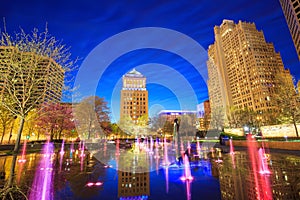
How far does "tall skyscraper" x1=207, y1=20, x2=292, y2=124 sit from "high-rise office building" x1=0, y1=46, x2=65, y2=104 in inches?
3487

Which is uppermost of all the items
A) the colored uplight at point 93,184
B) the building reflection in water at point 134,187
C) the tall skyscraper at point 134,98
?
the tall skyscraper at point 134,98

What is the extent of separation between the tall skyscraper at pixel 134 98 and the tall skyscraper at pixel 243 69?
5000 cm

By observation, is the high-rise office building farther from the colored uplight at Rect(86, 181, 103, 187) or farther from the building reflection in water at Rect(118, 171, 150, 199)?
the building reflection in water at Rect(118, 171, 150, 199)

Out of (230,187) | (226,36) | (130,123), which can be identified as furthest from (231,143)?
(226,36)

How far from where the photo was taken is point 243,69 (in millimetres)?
107188

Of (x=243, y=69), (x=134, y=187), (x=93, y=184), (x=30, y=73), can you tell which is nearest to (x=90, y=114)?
(x=30, y=73)

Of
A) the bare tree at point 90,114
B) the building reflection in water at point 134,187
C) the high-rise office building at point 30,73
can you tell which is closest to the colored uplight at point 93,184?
the building reflection in water at point 134,187

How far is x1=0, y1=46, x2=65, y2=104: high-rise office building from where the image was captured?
8663 millimetres

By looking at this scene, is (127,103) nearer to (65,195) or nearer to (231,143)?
(231,143)

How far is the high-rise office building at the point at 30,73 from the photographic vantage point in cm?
866

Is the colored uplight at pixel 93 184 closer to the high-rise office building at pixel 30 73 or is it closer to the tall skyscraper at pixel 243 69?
the high-rise office building at pixel 30 73

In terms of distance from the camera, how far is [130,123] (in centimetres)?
7025

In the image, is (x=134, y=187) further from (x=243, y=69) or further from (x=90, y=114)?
(x=243, y=69)

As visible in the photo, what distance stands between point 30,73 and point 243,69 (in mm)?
123743
